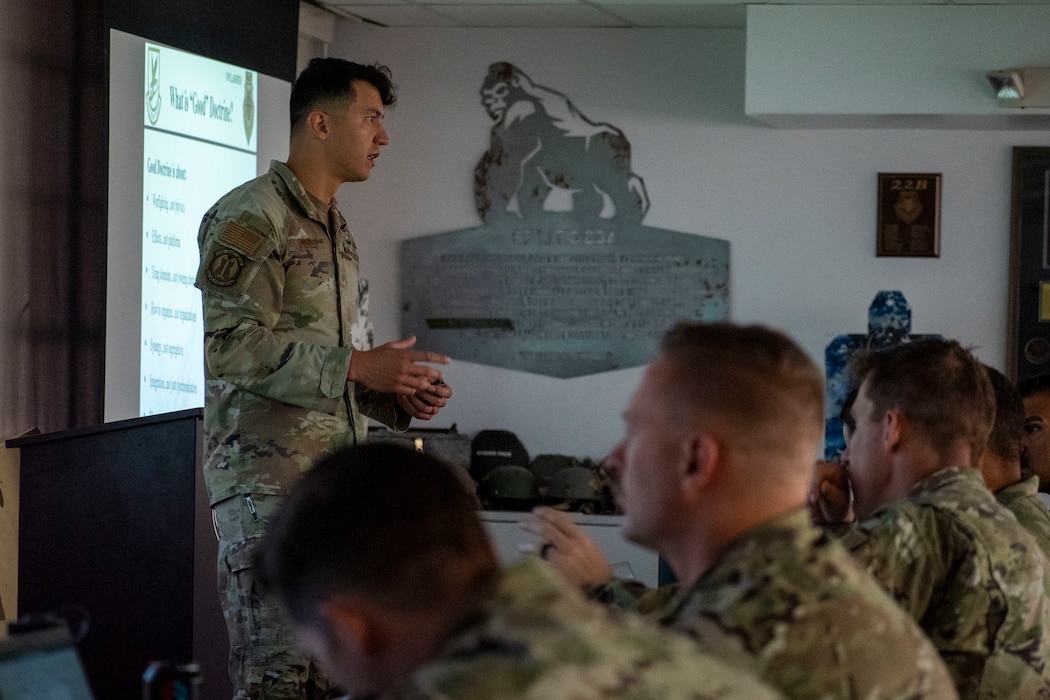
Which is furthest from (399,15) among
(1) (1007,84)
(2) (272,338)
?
(2) (272,338)

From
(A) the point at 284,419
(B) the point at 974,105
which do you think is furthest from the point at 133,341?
(B) the point at 974,105

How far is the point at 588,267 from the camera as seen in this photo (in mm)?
5988

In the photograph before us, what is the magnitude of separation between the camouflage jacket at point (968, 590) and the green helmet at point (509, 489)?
368 cm

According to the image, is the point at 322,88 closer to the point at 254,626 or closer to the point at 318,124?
the point at 318,124

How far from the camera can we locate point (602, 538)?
18.0ft

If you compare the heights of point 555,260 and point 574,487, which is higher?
point 555,260

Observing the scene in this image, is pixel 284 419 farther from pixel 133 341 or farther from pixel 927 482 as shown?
pixel 133 341

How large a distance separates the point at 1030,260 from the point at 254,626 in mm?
4104

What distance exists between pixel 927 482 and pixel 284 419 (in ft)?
4.12

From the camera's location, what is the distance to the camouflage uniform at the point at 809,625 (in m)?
1.23

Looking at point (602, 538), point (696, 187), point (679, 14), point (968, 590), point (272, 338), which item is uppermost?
point (679, 14)

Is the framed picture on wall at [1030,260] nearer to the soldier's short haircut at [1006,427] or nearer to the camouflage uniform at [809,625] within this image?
the soldier's short haircut at [1006,427]

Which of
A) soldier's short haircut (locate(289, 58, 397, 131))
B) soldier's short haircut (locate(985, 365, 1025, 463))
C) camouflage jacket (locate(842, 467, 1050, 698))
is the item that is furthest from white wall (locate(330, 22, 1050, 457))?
camouflage jacket (locate(842, 467, 1050, 698))

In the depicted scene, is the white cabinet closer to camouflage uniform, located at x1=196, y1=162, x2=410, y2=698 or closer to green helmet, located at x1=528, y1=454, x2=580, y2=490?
green helmet, located at x1=528, y1=454, x2=580, y2=490
